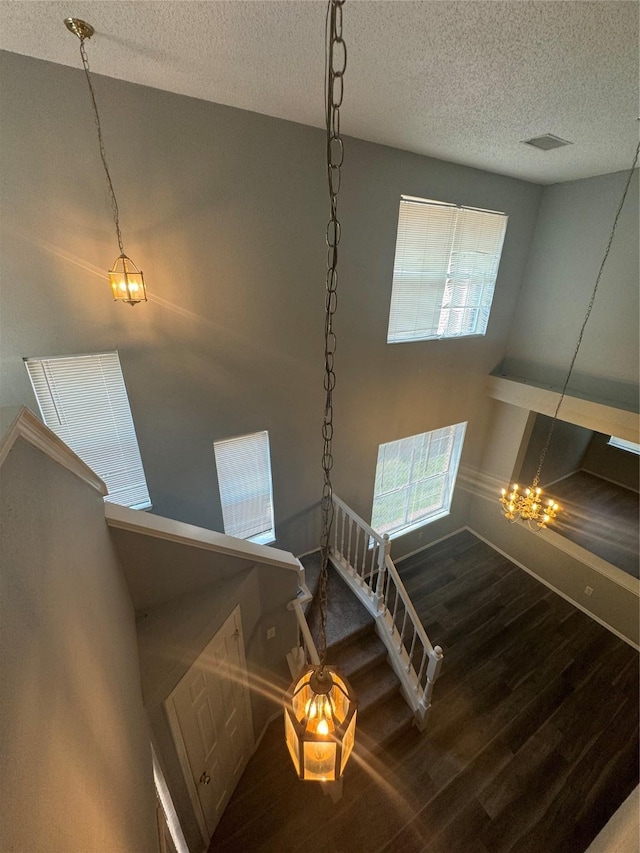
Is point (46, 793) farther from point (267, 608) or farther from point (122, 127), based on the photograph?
point (122, 127)

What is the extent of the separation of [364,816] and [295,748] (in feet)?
7.88

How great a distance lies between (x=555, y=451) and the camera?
662 cm

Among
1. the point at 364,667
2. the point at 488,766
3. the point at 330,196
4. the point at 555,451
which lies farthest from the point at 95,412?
the point at 555,451

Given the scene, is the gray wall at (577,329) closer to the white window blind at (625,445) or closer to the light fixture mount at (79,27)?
the white window blind at (625,445)

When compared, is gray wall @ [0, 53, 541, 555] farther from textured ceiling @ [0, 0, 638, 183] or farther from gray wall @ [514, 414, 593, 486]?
gray wall @ [514, 414, 593, 486]

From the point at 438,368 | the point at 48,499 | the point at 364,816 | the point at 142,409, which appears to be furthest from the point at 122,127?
the point at 364,816

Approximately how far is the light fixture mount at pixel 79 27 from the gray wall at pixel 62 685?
219 centimetres

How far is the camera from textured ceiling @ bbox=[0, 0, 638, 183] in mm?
1691

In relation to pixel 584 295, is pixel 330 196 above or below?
above

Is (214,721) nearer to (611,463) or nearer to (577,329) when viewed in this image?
(577,329)

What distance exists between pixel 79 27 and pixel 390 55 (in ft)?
5.52

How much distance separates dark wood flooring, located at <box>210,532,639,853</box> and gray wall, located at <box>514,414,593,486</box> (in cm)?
240

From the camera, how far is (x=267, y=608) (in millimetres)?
3096

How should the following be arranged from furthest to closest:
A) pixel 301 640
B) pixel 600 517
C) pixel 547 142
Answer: pixel 600 517
pixel 301 640
pixel 547 142
